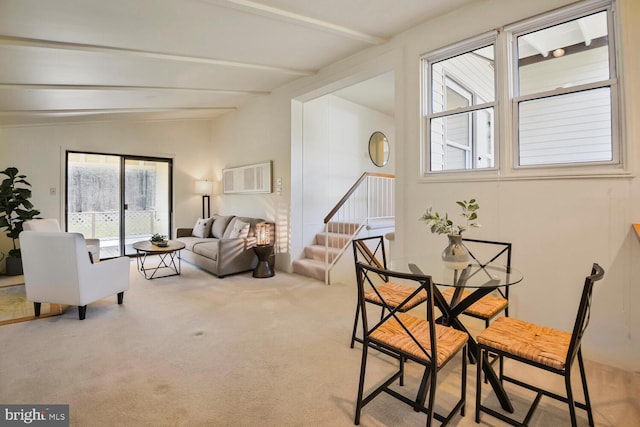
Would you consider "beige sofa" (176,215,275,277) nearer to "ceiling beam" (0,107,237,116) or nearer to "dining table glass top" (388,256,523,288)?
"ceiling beam" (0,107,237,116)

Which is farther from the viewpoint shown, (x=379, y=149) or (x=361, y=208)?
(x=379, y=149)

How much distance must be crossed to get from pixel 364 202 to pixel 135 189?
Answer: 4.75 metres

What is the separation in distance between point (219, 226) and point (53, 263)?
2.96 metres

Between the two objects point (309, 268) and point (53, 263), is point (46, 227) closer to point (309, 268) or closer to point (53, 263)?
point (53, 263)

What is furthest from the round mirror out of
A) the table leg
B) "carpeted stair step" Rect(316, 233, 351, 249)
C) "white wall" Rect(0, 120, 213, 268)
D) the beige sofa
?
the table leg

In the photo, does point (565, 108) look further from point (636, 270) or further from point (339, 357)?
point (339, 357)

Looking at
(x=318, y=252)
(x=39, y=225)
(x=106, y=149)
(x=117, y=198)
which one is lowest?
(x=318, y=252)

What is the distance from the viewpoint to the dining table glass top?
1810 mm

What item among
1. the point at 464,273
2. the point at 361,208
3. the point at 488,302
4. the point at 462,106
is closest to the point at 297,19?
the point at 462,106

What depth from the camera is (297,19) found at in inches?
116

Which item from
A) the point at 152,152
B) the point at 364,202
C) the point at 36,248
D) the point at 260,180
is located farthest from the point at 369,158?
the point at 36,248

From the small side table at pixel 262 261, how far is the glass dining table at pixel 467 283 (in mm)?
2704

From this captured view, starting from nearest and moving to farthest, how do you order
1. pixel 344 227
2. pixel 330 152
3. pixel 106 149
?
pixel 344 227, pixel 330 152, pixel 106 149

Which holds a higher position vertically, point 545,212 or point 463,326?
point 545,212
